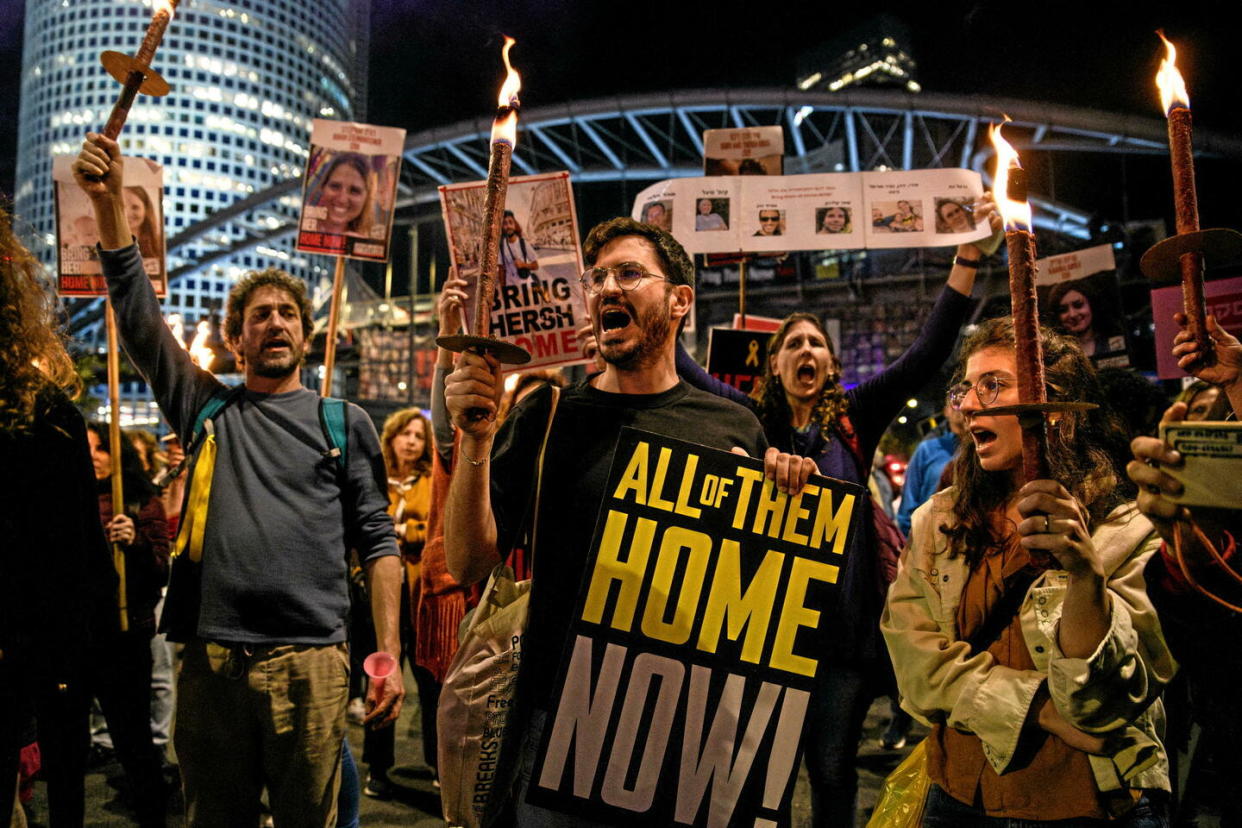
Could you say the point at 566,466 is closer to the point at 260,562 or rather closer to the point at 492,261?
the point at 492,261

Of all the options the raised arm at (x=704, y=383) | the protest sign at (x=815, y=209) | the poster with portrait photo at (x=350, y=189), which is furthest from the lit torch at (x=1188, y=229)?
the poster with portrait photo at (x=350, y=189)

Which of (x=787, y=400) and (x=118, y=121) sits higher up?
(x=118, y=121)

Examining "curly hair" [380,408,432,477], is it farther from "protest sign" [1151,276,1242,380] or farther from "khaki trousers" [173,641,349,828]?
"protest sign" [1151,276,1242,380]

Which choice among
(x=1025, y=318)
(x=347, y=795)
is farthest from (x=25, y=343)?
(x=1025, y=318)

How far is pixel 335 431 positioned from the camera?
2814mm

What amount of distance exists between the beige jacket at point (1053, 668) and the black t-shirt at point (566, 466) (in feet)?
1.94

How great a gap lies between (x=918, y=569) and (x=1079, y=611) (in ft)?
1.86

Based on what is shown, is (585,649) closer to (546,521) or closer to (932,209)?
(546,521)

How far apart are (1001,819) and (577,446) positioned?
→ 1.28 m

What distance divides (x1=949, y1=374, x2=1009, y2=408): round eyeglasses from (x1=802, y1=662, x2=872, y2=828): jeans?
4.63 ft

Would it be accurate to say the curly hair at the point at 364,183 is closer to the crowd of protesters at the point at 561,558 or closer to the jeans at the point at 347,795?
the crowd of protesters at the point at 561,558

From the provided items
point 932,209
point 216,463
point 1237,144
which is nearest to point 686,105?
point 1237,144

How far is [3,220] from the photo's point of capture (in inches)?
78.9

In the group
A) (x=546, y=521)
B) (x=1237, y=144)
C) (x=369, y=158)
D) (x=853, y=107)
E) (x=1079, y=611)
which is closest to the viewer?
(x=1079, y=611)
